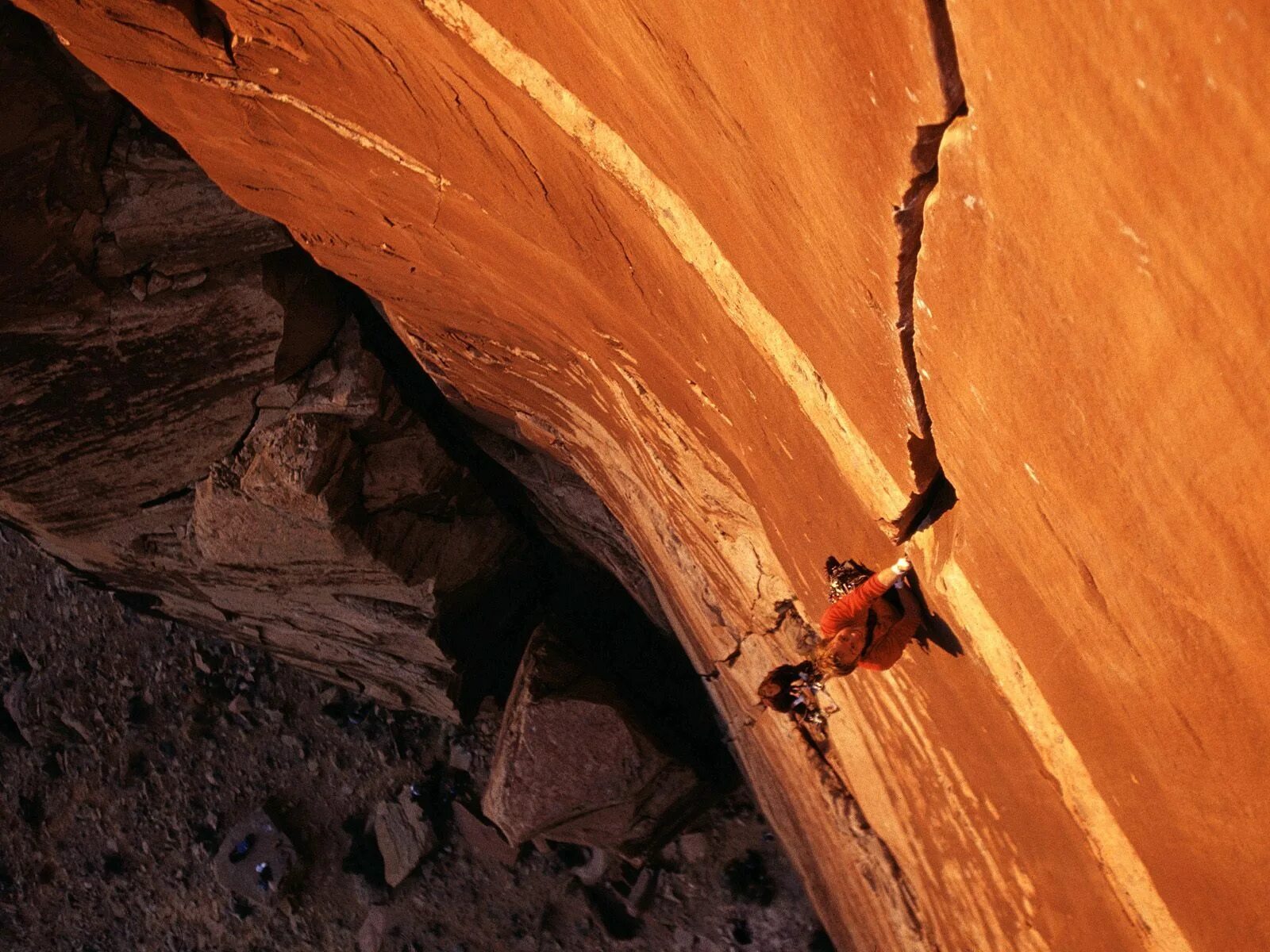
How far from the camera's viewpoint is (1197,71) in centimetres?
83

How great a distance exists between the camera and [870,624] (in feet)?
8.30

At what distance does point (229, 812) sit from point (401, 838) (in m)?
1.74

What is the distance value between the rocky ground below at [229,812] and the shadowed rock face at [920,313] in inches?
176

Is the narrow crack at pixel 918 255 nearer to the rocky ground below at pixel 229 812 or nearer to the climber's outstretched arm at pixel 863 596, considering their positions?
the climber's outstretched arm at pixel 863 596

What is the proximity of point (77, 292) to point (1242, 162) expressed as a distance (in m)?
5.87

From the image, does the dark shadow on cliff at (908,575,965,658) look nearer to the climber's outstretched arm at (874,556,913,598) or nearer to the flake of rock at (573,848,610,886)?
the climber's outstretched arm at (874,556,913,598)

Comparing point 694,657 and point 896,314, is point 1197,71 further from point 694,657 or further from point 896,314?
point 694,657

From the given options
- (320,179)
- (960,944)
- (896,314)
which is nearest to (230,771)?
(320,179)

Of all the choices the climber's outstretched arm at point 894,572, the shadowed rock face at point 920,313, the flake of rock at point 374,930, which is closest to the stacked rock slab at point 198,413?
the shadowed rock face at point 920,313

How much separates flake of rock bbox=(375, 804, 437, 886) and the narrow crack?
6.92m

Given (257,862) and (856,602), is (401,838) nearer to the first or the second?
(257,862)

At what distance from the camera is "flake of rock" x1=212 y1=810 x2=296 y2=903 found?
8.24 meters

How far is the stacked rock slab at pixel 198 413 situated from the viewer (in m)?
5.11

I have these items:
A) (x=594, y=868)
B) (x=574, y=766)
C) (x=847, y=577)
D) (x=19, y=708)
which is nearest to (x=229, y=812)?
(x=19, y=708)
